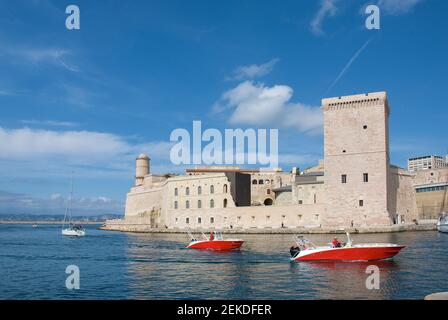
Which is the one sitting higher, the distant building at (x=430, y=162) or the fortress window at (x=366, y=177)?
the distant building at (x=430, y=162)

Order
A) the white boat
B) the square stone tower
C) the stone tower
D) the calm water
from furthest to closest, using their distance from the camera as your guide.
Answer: the stone tower < the square stone tower < the white boat < the calm water

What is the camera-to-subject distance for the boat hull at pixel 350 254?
2772 cm

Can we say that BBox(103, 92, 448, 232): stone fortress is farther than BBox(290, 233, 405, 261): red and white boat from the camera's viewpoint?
Yes

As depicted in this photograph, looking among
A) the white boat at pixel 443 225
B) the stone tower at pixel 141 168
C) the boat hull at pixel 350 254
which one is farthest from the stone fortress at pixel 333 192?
the boat hull at pixel 350 254

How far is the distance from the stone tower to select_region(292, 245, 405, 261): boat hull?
2898 inches

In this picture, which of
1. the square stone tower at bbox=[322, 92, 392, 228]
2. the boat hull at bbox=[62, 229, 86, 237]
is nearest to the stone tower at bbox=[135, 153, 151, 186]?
the boat hull at bbox=[62, 229, 86, 237]

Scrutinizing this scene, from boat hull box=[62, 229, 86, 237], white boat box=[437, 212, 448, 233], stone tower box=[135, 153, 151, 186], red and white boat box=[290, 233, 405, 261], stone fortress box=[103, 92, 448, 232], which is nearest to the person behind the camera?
red and white boat box=[290, 233, 405, 261]

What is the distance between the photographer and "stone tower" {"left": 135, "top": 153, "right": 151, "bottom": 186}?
324ft

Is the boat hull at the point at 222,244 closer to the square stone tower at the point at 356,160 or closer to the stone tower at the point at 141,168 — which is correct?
the square stone tower at the point at 356,160

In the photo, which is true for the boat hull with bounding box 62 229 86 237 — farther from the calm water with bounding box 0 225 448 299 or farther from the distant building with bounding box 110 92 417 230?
the calm water with bounding box 0 225 448 299

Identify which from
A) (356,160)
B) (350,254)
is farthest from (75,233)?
(350,254)

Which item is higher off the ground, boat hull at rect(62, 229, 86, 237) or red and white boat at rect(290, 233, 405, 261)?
red and white boat at rect(290, 233, 405, 261)

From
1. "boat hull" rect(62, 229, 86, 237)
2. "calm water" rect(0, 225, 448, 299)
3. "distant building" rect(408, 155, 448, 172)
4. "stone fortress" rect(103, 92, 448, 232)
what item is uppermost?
"distant building" rect(408, 155, 448, 172)

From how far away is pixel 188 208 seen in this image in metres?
74.2
